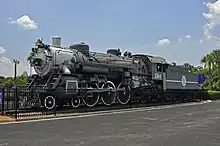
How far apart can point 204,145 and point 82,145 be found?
343 centimetres

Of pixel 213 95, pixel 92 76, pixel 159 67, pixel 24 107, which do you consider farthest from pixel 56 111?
pixel 213 95

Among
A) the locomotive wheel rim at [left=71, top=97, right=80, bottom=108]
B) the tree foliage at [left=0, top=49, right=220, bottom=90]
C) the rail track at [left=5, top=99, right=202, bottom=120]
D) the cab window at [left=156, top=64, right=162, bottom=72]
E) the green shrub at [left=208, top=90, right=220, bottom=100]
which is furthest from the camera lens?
the tree foliage at [left=0, top=49, right=220, bottom=90]

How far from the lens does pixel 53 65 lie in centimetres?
2095

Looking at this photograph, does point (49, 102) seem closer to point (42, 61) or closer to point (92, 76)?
point (42, 61)

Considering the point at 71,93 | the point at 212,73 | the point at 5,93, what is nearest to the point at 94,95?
the point at 71,93

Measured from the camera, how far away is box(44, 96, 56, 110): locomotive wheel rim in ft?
64.2

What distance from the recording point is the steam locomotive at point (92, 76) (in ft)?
67.9

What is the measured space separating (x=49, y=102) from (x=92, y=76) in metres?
4.56

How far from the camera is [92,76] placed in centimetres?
2327

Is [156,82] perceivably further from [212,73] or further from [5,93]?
[212,73]

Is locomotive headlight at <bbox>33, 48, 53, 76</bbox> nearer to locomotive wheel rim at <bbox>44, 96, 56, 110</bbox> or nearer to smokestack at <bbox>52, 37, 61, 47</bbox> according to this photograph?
smokestack at <bbox>52, 37, 61, 47</bbox>

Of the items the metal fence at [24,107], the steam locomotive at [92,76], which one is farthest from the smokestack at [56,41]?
the metal fence at [24,107]

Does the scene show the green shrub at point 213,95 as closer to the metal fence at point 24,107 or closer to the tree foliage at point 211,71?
the tree foliage at point 211,71

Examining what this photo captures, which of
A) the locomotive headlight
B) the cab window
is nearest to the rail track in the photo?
the locomotive headlight
